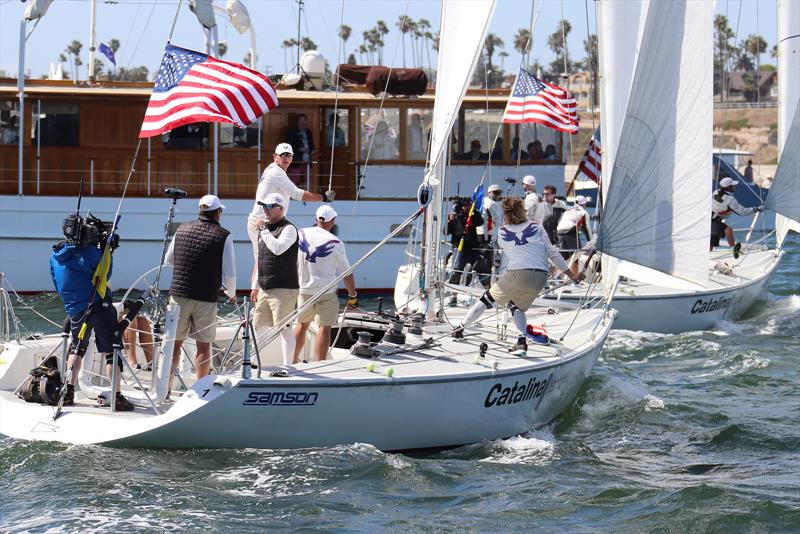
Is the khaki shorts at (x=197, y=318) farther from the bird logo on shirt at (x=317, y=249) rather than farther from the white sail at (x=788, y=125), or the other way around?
the white sail at (x=788, y=125)

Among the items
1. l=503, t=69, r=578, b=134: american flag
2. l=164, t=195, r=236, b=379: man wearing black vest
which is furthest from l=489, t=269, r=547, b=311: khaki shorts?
l=503, t=69, r=578, b=134: american flag

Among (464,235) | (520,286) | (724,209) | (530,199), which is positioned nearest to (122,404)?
(520,286)

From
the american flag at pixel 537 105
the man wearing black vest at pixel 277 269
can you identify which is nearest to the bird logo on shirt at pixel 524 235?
the man wearing black vest at pixel 277 269

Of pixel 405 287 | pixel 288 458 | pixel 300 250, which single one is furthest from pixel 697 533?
pixel 405 287

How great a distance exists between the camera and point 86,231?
9.66 meters

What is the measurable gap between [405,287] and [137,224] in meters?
6.78

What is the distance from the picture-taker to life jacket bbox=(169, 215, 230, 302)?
9.66 metres

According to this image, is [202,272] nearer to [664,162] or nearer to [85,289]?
[85,289]

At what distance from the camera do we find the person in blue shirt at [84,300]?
9766 mm

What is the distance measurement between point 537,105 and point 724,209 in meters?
3.65

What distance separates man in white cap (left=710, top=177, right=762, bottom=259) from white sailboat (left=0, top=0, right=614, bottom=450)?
371 inches

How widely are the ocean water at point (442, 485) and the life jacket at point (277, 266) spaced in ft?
5.33

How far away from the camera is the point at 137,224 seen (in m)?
21.9

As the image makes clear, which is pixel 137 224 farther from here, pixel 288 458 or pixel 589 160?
pixel 288 458
